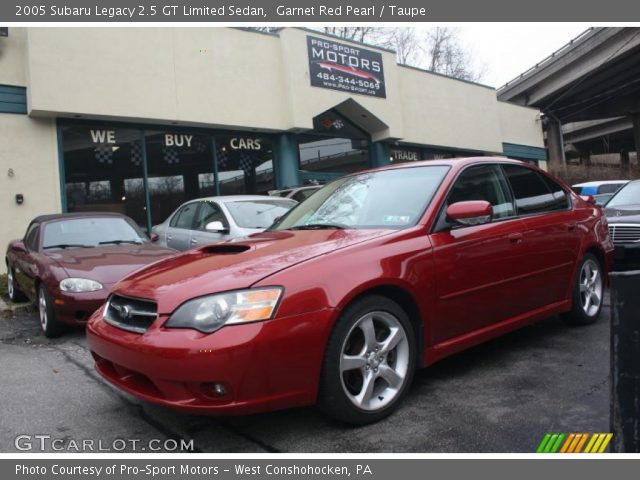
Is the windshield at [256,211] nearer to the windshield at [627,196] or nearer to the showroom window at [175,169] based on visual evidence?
the windshield at [627,196]

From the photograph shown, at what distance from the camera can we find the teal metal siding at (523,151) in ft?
76.4

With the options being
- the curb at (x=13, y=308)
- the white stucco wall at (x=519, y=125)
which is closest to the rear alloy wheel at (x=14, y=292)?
the curb at (x=13, y=308)

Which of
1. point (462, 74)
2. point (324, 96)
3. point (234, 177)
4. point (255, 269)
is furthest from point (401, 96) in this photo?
point (462, 74)

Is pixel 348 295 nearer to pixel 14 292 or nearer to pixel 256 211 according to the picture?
pixel 256 211

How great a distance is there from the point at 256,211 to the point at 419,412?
16.3 feet

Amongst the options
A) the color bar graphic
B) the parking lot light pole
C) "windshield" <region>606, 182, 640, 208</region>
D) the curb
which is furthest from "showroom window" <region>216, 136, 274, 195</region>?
the parking lot light pole

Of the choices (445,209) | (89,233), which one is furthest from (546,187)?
(89,233)

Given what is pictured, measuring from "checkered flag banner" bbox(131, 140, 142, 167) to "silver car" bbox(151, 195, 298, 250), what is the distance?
4268mm

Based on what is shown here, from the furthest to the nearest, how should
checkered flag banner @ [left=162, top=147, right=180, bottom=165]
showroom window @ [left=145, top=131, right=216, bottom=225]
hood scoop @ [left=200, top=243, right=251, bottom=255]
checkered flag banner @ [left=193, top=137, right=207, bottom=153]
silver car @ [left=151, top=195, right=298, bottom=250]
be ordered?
checkered flag banner @ [left=193, top=137, right=207, bottom=153] → checkered flag banner @ [left=162, top=147, right=180, bottom=165] → showroom window @ [left=145, top=131, right=216, bottom=225] → silver car @ [left=151, top=195, right=298, bottom=250] → hood scoop @ [left=200, top=243, right=251, bottom=255]

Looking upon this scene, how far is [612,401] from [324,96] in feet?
45.2

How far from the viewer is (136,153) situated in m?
12.4

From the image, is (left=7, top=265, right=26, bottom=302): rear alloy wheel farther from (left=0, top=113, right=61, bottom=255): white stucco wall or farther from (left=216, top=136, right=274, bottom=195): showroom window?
(left=216, top=136, right=274, bottom=195): showroom window

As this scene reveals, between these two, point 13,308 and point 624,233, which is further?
point 13,308

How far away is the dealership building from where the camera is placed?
10.7m
